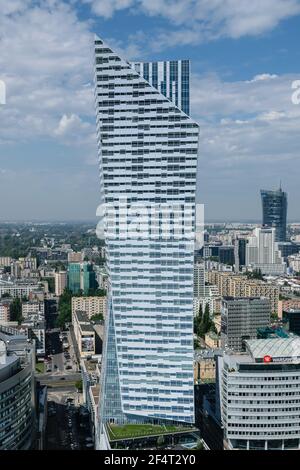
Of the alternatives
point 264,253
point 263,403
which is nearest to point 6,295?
point 264,253

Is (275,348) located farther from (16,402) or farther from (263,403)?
(16,402)

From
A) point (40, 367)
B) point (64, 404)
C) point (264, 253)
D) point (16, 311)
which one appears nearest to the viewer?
point (64, 404)

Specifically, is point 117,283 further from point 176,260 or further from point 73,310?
point 73,310

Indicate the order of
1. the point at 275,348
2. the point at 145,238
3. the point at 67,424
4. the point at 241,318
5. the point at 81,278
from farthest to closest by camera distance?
the point at 81,278
the point at 241,318
the point at 67,424
the point at 275,348
the point at 145,238

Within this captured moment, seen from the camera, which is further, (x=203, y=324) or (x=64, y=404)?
(x=203, y=324)

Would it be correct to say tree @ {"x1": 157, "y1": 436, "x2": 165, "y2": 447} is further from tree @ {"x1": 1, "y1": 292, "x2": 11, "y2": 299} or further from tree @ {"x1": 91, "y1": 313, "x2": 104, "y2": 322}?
tree @ {"x1": 1, "y1": 292, "x2": 11, "y2": 299}
